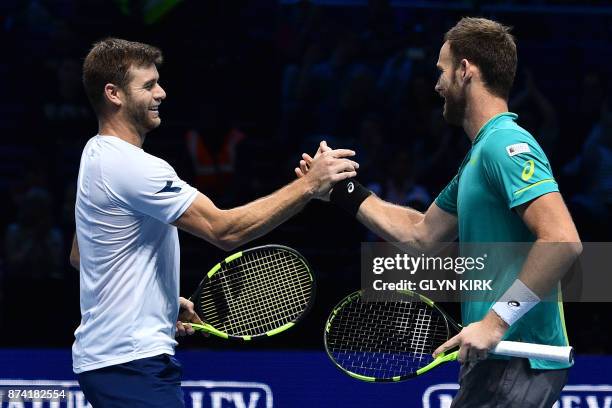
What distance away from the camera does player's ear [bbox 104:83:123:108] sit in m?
4.31

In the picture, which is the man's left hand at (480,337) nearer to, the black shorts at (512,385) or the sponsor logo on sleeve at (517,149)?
the black shorts at (512,385)

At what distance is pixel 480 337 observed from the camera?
148 inches

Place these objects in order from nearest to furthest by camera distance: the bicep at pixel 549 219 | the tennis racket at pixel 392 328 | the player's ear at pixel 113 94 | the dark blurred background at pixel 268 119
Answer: the bicep at pixel 549 219 < the player's ear at pixel 113 94 < the tennis racket at pixel 392 328 < the dark blurred background at pixel 268 119

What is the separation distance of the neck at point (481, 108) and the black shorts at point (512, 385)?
80cm

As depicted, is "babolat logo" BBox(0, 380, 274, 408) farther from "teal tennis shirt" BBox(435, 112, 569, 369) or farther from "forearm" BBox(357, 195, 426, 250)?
"teal tennis shirt" BBox(435, 112, 569, 369)

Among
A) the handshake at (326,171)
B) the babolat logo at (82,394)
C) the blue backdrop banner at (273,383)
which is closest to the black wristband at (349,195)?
the handshake at (326,171)

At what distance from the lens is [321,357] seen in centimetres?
635

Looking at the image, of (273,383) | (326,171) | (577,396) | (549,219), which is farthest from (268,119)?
(549,219)

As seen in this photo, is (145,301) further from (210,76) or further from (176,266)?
(210,76)

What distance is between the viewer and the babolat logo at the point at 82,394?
6230 mm

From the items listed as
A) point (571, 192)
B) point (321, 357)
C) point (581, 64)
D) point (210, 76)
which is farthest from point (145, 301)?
point (581, 64)

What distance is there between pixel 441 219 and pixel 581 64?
23.7ft

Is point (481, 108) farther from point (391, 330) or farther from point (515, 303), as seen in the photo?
point (391, 330)

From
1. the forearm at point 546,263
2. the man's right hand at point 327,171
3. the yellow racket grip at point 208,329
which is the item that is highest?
the man's right hand at point 327,171
